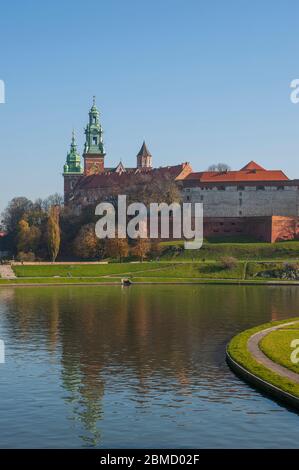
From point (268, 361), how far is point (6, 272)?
202ft

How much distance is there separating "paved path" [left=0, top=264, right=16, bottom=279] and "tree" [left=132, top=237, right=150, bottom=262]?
1694cm

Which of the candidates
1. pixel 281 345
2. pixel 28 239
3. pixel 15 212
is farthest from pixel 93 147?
pixel 281 345

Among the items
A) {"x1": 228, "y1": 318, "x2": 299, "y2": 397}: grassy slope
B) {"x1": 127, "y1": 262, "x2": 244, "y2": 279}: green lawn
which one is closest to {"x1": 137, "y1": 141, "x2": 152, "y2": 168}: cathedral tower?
{"x1": 127, "y1": 262, "x2": 244, "y2": 279}: green lawn

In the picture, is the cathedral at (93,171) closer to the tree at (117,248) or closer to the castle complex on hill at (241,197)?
the castle complex on hill at (241,197)

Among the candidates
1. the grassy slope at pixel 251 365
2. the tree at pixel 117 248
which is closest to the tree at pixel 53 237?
the tree at pixel 117 248

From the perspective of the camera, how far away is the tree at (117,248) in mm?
97062

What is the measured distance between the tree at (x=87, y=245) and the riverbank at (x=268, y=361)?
199 feet

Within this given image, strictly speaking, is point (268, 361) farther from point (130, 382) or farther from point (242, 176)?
point (242, 176)

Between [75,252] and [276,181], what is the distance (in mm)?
37060

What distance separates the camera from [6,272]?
87.8m

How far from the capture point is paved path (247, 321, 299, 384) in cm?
2739

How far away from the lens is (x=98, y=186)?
477 feet

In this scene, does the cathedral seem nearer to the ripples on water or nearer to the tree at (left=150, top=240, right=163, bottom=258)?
the tree at (left=150, top=240, right=163, bottom=258)
